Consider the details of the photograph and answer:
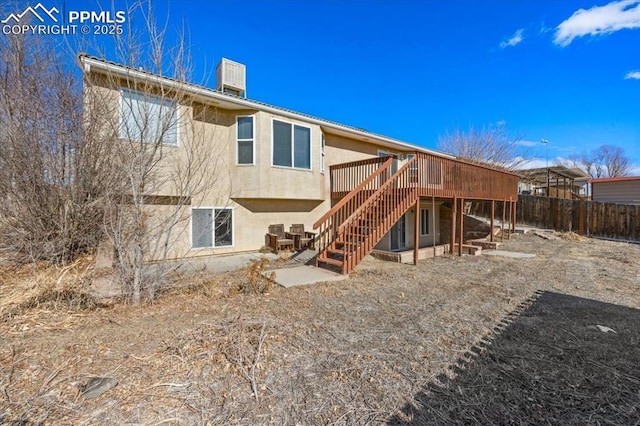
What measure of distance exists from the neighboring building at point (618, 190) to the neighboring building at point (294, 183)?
12048mm

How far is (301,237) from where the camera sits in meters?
10.4

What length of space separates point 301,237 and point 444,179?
526cm

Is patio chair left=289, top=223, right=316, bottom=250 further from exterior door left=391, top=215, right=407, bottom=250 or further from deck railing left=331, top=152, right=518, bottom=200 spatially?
exterior door left=391, top=215, right=407, bottom=250

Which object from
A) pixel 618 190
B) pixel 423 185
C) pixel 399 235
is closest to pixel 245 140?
pixel 423 185

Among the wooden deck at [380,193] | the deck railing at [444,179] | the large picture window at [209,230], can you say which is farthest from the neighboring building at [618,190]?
the large picture window at [209,230]

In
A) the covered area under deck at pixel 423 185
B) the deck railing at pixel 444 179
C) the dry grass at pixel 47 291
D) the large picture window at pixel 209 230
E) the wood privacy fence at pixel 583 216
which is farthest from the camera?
the wood privacy fence at pixel 583 216

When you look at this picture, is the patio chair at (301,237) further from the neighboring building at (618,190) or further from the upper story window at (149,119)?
the neighboring building at (618,190)

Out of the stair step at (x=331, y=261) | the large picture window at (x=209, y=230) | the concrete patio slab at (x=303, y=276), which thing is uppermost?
the large picture window at (x=209, y=230)

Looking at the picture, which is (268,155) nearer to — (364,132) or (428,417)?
(364,132)

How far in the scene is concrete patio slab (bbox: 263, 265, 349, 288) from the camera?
6.27 m

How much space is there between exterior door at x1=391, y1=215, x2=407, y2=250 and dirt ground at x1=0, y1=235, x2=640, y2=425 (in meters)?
6.55

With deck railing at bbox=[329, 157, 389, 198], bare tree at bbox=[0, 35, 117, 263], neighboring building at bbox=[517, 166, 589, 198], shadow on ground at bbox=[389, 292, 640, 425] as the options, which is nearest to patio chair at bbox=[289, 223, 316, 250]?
deck railing at bbox=[329, 157, 389, 198]

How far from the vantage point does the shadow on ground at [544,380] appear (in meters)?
2.41

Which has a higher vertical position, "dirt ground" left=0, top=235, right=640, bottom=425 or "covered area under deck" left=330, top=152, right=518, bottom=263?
"covered area under deck" left=330, top=152, right=518, bottom=263
